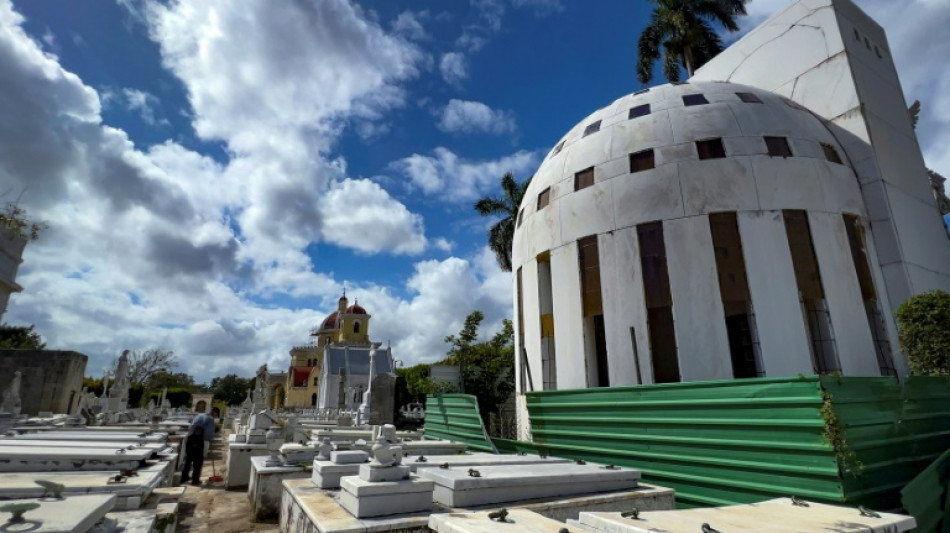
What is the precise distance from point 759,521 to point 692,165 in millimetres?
10968

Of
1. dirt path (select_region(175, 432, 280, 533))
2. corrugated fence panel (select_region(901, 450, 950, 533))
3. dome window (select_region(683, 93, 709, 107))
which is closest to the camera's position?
corrugated fence panel (select_region(901, 450, 950, 533))

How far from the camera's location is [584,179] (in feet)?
46.5

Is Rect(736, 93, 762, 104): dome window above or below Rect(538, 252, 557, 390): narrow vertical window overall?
above

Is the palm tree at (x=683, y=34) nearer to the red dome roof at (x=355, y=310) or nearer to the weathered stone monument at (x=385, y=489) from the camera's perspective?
the weathered stone monument at (x=385, y=489)

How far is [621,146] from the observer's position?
13.8 metres

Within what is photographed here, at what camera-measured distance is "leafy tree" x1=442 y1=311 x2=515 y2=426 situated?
25.8m

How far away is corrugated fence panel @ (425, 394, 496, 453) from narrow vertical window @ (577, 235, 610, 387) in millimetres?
3583

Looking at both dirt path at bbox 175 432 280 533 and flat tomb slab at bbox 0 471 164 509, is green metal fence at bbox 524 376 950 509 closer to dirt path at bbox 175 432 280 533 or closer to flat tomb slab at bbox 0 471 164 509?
dirt path at bbox 175 432 280 533

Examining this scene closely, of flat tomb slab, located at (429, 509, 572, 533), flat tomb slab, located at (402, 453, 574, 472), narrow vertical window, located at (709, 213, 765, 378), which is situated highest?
narrow vertical window, located at (709, 213, 765, 378)

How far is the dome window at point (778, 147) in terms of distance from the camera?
12250 mm

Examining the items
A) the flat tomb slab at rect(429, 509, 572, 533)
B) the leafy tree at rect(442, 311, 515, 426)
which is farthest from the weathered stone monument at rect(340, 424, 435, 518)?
the leafy tree at rect(442, 311, 515, 426)

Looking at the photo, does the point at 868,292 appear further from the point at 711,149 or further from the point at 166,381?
the point at 166,381

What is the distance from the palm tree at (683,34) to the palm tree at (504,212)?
1075cm

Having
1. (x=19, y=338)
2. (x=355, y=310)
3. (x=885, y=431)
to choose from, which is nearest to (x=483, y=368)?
(x=885, y=431)
